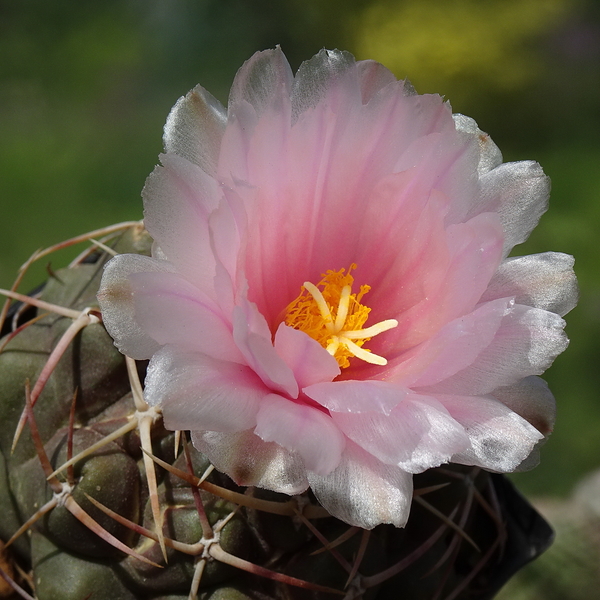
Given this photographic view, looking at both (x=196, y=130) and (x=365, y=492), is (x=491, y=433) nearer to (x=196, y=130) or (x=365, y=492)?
(x=365, y=492)

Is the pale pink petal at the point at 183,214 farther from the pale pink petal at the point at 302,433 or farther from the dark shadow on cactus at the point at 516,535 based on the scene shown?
the dark shadow on cactus at the point at 516,535

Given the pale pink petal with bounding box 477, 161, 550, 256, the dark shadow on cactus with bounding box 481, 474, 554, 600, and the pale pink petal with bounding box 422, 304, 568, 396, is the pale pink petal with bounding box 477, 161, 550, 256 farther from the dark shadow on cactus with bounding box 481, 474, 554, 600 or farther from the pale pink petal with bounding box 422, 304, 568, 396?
the dark shadow on cactus with bounding box 481, 474, 554, 600

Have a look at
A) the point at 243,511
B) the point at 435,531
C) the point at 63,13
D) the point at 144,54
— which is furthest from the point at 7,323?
the point at 63,13

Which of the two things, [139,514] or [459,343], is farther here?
[139,514]

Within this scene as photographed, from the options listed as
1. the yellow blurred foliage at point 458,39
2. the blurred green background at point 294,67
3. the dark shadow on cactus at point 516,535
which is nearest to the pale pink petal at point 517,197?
the dark shadow on cactus at point 516,535

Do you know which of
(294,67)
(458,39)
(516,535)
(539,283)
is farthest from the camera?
(458,39)

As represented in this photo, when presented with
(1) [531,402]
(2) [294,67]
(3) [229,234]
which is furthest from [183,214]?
(2) [294,67]

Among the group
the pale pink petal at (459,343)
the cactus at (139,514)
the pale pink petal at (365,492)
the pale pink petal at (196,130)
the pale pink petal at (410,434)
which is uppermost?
the pale pink petal at (196,130)
